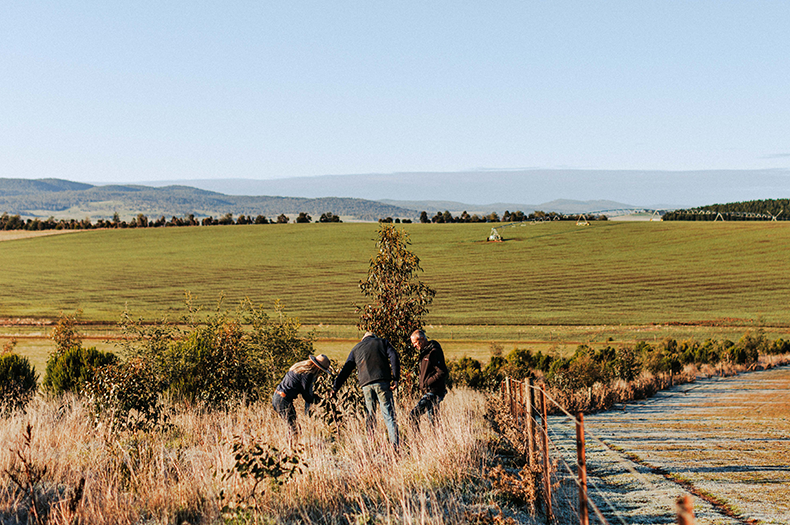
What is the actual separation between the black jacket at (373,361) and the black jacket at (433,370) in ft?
3.60

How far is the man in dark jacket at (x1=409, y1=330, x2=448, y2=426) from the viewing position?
945cm

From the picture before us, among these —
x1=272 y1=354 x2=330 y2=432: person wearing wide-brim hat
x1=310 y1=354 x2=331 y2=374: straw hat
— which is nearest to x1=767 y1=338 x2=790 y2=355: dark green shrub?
x1=310 y1=354 x2=331 y2=374: straw hat

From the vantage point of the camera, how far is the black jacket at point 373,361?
834 cm

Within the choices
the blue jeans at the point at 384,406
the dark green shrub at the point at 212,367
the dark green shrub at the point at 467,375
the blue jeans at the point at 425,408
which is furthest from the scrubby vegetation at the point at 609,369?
the blue jeans at the point at 384,406

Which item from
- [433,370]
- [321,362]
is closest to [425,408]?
[433,370]

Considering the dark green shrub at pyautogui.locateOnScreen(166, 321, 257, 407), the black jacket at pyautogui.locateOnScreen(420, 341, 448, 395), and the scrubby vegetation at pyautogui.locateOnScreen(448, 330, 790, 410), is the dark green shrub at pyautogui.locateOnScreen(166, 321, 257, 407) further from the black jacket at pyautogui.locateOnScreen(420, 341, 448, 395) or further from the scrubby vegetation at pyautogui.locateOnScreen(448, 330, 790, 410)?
the scrubby vegetation at pyautogui.locateOnScreen(448, 330, 790, 410)

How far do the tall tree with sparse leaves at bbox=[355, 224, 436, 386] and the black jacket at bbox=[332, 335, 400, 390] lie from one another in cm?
354

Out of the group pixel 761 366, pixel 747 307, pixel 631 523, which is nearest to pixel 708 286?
pixel 747 307

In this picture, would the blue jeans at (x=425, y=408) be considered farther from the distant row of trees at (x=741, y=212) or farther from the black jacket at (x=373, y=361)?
the distant row of trees at (x=741, y=212)

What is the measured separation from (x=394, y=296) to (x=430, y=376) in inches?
119

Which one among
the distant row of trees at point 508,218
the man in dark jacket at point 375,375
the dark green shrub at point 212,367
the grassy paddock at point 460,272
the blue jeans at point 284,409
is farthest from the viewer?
the distant row of trees at point 508,218

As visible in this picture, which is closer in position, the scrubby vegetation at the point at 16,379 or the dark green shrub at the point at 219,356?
the dark green shrub at the point at 219,356

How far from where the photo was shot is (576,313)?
164 feet

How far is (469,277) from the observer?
63688mm
